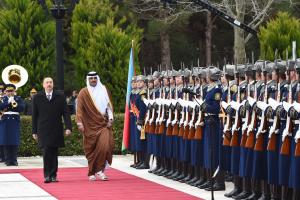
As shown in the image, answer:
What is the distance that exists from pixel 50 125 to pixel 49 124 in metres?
0.02

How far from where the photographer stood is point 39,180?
19.4 metres

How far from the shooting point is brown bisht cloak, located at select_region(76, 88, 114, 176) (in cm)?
1934

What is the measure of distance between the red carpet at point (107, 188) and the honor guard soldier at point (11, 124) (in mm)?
2570

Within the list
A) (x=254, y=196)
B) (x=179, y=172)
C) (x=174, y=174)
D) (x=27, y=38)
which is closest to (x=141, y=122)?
(x=174, y=174)

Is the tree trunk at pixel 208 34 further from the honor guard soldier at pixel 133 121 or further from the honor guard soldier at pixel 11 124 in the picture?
the honor guard soldier at pixel 133 121

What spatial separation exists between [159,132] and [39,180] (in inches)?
93.3

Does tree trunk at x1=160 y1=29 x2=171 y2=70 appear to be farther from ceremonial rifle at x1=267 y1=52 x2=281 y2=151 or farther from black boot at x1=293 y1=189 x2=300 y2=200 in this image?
black boot at x1=293 y1=189 x2=300 y2=200

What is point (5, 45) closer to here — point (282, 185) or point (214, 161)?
point (214, 161)

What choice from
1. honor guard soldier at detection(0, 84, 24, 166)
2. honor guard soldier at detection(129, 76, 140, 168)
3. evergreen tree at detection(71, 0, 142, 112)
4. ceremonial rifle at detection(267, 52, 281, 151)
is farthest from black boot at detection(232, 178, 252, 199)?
evergreen tree at detection(71, 0, 142, 112)

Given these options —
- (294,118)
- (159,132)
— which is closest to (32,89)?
(159,132)

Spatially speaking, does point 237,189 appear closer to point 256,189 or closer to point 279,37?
point 256,189

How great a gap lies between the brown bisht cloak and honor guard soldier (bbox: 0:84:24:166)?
14.5 feet

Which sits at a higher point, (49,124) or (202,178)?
(49,124)

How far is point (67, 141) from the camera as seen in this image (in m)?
26.7
